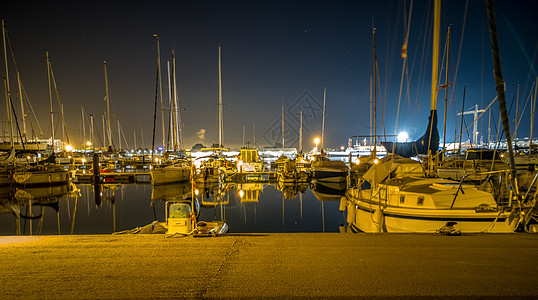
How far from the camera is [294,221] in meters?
16.6

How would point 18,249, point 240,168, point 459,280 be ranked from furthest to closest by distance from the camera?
point 240,168 < point 18,249 < point 459,280

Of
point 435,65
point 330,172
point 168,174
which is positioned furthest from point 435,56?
point 168,174

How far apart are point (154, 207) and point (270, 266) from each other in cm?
1861

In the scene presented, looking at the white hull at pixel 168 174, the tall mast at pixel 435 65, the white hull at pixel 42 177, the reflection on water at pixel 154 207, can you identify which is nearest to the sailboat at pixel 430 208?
the reflection on water at pixel 154 207

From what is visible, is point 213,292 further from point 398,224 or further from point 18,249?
point 398,224

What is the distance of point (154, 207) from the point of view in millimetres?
20375

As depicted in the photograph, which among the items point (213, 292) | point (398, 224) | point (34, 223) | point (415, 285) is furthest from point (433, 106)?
point (34, 223)

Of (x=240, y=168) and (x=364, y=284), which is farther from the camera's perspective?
(x=240, y=168)

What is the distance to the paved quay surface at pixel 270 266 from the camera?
3.51 metres

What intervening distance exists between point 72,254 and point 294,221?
43.3 feet

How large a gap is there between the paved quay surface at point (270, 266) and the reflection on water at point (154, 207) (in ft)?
21.9

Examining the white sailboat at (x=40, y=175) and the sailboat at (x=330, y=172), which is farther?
the sailboat at (x=330, y=172)

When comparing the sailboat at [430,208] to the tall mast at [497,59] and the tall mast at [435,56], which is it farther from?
the tall mast at [435,56]

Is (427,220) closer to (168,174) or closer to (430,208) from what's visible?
(430,208)
